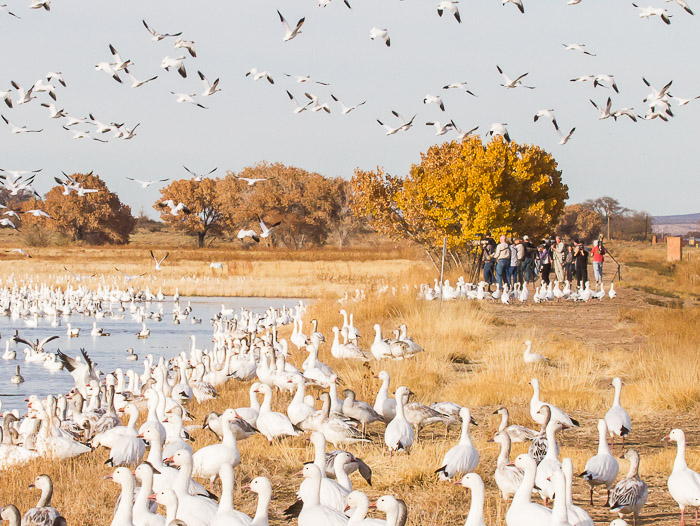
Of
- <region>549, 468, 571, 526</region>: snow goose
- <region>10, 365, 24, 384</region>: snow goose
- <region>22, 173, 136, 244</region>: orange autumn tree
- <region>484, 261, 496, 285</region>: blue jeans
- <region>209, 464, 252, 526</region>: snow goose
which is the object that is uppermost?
<region>22, 173, 136, 244</region>: orange autumn tree

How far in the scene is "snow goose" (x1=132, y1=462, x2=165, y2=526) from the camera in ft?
22.0

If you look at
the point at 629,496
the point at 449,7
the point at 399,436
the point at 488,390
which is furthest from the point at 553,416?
the point at 449,7

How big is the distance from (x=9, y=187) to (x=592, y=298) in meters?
18.3

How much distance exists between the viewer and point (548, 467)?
765 centimetres

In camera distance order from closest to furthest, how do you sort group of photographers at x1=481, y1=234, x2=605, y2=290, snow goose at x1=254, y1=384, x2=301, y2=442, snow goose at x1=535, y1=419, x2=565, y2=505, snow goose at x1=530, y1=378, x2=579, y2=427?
1. snow goose at x1=535, y1=419, x2=565, y2=505
2. snow goose at x1=530, y1=378, x2=579, y2=427
3. snow goose at x1=254, y1=384, x2=301, y2=442
4. group of photographers at x1=481, y1=234, x2=605, y2=290

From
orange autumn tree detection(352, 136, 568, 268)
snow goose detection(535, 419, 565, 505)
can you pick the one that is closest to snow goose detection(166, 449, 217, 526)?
snow goose detection(535, 419, 565, 505)

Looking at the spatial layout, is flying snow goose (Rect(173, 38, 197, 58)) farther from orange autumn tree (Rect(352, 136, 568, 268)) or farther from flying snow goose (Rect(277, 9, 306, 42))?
orange autumn tree (Rect(352, 136, 568, 268))

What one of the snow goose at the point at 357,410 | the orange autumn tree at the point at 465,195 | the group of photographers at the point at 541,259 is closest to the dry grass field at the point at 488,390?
the snow goose at the point at 357,410

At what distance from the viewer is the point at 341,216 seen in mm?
91562

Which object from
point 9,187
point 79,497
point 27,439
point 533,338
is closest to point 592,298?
point 533,338

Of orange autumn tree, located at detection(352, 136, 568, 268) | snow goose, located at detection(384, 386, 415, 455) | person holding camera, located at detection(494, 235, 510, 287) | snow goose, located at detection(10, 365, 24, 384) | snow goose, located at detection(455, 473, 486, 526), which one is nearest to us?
snow goose, located at detection(455, 473, 486, 526)

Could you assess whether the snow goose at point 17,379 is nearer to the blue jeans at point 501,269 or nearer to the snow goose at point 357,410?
the snow goose at point 357,410

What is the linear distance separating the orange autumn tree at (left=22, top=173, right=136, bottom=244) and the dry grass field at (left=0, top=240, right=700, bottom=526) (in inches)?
2441

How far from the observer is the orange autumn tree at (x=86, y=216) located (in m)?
85.8
